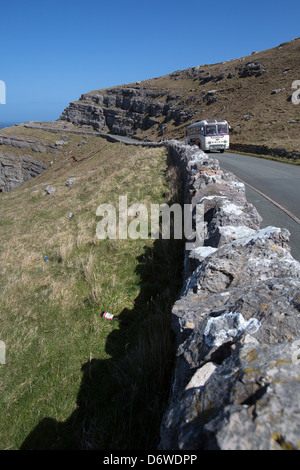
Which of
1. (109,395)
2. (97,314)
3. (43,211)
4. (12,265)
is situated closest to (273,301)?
(109,395)

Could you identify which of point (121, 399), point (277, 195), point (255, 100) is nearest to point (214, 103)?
point (255, 100)

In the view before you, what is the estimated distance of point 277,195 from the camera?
9.35 m

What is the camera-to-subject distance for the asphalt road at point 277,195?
21.8 ft

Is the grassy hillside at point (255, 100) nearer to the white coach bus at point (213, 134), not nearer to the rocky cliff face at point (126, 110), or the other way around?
the rocky cliff face at point (126, 110)

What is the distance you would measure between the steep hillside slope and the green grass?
767 inches

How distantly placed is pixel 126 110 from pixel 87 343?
84.3 meters

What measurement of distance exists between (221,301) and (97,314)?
117 inches

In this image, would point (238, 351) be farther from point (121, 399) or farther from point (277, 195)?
point (277, 195)

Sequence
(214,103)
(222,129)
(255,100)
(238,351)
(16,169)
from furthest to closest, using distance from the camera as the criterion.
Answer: (214,103), (16,169), (255,100), (222,129), (238,351)

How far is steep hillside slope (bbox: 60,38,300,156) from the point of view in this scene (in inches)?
1361

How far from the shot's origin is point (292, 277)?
93.7 inches

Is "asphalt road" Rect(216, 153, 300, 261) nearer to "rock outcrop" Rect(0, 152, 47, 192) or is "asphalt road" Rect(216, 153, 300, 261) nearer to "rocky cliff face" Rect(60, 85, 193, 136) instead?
"rock outcrop" Rect(0, 152, 47, 192)

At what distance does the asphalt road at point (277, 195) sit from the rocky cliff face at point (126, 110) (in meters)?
50.1
